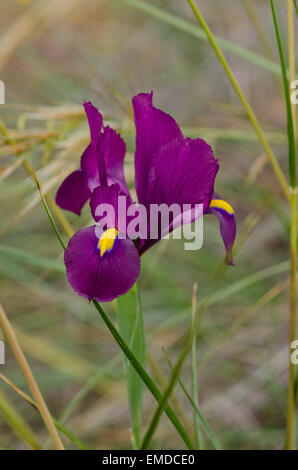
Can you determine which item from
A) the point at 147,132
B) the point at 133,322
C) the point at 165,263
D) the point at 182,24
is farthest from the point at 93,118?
the point at 165,263

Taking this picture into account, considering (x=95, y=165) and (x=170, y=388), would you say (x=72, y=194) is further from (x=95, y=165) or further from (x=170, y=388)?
(x=170, y=388)

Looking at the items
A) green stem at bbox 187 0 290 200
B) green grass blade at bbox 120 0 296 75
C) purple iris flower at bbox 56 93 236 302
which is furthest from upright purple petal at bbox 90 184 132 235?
green grass blade at bbox 120 0 296 75

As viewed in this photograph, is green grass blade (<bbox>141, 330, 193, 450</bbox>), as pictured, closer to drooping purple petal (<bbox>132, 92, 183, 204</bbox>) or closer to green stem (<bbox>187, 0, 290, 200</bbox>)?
drooping purple petal (<bbox>132, 92, 183, 204</bbox>)

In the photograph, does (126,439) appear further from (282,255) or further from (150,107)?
(150,107)

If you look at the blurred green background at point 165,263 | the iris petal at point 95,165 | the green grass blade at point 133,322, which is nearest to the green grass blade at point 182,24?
the blurred green background at point 165,263

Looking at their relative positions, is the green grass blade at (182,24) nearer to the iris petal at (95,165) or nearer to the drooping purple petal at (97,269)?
the iris petal at (95,165)
